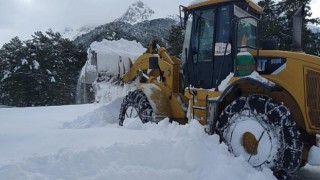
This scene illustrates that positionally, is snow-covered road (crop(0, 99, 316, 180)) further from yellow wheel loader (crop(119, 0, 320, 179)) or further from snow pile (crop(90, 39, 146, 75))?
snow pile (crop(90, 39, 146, 75))

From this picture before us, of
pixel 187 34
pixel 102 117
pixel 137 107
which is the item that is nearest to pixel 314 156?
pixel 187 34

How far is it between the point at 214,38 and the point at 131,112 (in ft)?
8.60

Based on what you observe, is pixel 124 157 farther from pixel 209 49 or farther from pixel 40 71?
pixel 40 71

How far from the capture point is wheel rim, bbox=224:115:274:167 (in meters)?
5.05

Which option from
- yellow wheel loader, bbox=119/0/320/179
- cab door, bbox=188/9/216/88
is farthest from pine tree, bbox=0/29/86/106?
cab door, bbox=188/9/216/88

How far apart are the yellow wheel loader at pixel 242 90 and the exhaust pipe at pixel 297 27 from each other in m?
0.01

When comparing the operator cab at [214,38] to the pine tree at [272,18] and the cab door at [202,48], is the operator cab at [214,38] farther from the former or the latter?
the pine tree at [272,18]

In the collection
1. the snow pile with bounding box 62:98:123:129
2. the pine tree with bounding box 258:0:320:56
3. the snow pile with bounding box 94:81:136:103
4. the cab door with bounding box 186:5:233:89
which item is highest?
the pine tree with bounding box 258:0:320:56

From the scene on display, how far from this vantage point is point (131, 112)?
8.40 metres

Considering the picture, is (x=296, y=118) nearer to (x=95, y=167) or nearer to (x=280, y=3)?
(x=95, y=167)

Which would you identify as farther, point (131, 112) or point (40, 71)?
point (40, 71)

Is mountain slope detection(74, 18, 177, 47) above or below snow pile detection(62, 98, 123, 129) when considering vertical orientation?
above

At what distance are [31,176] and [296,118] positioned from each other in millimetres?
3474

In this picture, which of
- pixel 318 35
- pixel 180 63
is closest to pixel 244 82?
pixel 180 63
